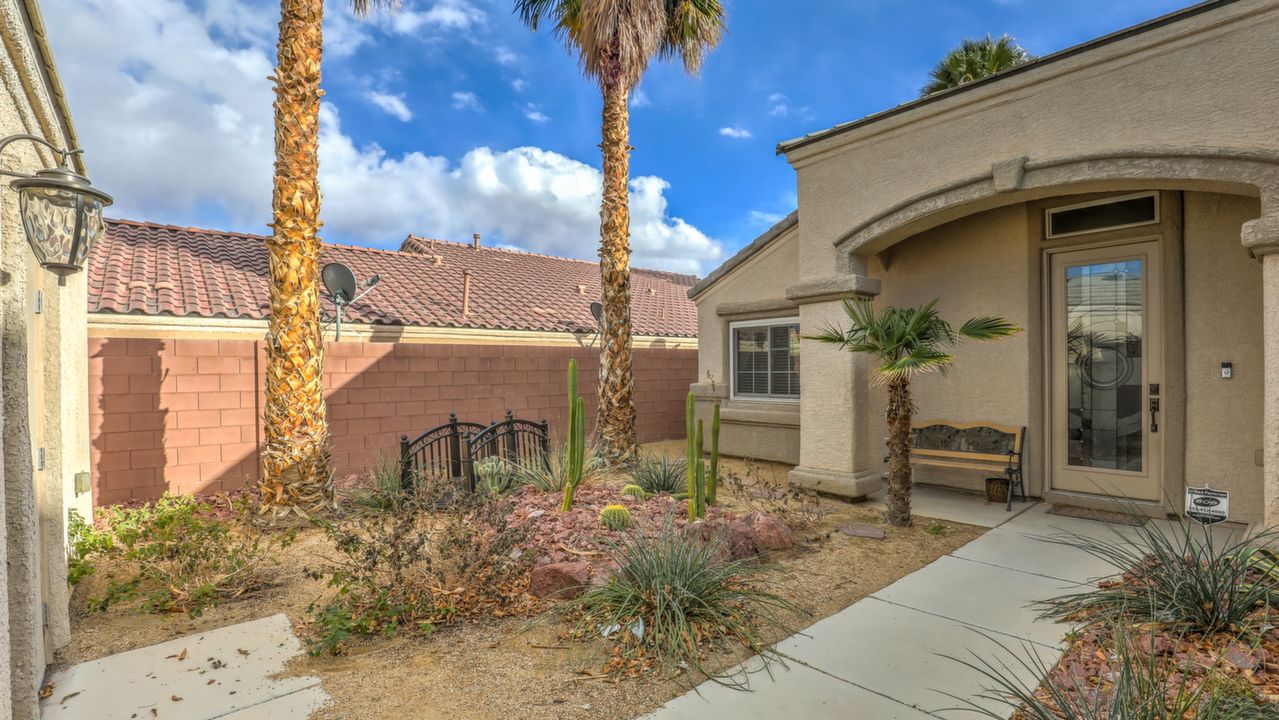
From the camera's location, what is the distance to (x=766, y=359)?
10.4 metres

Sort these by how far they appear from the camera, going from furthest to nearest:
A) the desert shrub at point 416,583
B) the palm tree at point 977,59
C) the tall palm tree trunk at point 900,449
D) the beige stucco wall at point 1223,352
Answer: the palm tree at point 977,59, the tall palm tree trunk at point 900,449, the beige stucco wall at point 1223,352, the desert shrub at point 416,583

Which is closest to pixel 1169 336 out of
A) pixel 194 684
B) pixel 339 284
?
pixel 194 684

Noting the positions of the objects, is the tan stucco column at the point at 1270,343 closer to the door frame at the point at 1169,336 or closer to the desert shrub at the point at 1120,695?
the door frame at the point at 1169,336

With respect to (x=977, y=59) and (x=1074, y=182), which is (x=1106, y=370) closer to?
(x=1074, y=182)

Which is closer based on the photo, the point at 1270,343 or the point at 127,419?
the point at 1270,343

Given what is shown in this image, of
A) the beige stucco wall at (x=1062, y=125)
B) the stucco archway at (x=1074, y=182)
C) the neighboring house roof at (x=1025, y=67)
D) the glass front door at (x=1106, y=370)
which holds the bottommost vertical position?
the glass front door at (x=1106, y=370)

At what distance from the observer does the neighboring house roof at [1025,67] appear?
5293 mm

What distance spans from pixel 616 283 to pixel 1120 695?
8.17m

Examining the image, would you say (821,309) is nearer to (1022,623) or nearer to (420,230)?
(1022,623)

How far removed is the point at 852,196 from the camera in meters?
7.59

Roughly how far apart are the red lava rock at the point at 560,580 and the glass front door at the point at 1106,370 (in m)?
6.15

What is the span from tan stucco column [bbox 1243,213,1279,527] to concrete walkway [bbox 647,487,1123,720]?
4.24 ft

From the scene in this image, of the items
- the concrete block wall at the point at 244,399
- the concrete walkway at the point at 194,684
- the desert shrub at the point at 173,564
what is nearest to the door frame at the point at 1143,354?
the concrete block wall at the point at 244,399

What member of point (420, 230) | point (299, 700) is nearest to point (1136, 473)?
point (299, 700)
